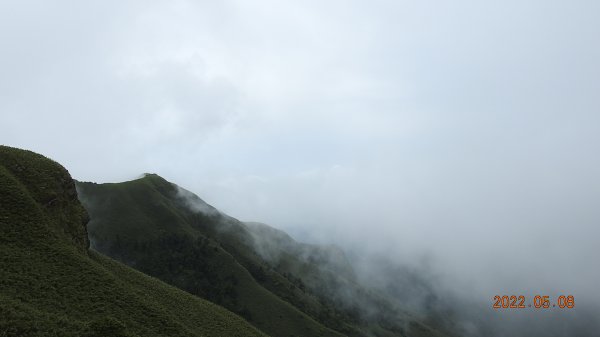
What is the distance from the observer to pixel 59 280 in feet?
236

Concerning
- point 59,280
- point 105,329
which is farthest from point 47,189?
point 105,329

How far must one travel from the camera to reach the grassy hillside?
6022 centimetres

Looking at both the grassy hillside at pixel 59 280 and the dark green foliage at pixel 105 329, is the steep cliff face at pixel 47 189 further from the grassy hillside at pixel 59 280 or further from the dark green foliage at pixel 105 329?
the dark green foliage at pixel 105 329

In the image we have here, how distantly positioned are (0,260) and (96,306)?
15.8m

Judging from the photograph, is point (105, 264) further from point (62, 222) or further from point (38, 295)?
point (38, 295)

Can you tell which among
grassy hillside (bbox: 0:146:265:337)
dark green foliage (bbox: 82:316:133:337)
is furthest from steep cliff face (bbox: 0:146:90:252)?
dark green foliage (bbox: 82:316:133:337)

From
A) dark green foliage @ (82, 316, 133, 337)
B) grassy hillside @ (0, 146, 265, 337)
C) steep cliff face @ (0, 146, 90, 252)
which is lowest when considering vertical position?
dark green foliage @ (82, 316, 133, 337)

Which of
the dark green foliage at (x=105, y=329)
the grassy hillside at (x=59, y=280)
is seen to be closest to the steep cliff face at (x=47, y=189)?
the grassy hillside at (x=59, y=280)

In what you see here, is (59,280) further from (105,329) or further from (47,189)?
(47,189)

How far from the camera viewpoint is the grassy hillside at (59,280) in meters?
60.2

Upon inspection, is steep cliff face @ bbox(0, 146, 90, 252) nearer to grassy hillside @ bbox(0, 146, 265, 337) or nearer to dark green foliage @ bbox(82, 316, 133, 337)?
grassy hillside @ bbox(0, 146, 265, 337)

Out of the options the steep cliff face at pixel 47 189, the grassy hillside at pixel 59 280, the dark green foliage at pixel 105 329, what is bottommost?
the dark green foliage at pixel 105 329

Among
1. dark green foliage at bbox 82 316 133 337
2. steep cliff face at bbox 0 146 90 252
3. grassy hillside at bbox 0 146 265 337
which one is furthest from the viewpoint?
Answer: steep cliff face at bbox 0 146 90 252

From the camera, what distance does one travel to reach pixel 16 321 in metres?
54.4
